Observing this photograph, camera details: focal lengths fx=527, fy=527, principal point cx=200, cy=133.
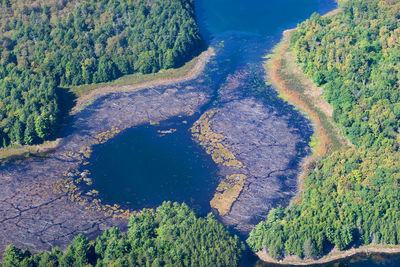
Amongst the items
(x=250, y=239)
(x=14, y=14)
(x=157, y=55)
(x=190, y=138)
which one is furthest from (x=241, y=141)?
(x=14, y=14)

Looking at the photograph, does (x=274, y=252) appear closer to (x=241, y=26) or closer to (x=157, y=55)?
(x=157, y=55)

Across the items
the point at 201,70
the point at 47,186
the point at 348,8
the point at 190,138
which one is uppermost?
the point at 348,8

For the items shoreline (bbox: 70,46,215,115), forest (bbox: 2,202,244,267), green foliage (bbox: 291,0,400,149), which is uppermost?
green foliage (bbox: 291,0,400,149)

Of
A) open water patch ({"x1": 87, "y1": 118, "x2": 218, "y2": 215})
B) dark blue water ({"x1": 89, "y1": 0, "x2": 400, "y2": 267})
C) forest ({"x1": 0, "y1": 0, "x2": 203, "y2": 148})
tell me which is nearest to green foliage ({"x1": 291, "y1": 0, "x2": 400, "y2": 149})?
dark blue water ({"x1": 89, "y1": 0, "x2": 400, "y2": 267})

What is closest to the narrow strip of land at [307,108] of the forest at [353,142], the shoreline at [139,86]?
the forest at [353,142]

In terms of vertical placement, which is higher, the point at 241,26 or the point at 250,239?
the point at 241,26

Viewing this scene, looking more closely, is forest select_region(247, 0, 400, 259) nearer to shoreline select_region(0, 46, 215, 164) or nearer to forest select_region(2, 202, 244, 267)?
forest select_region(2, 202, 244, 267)
